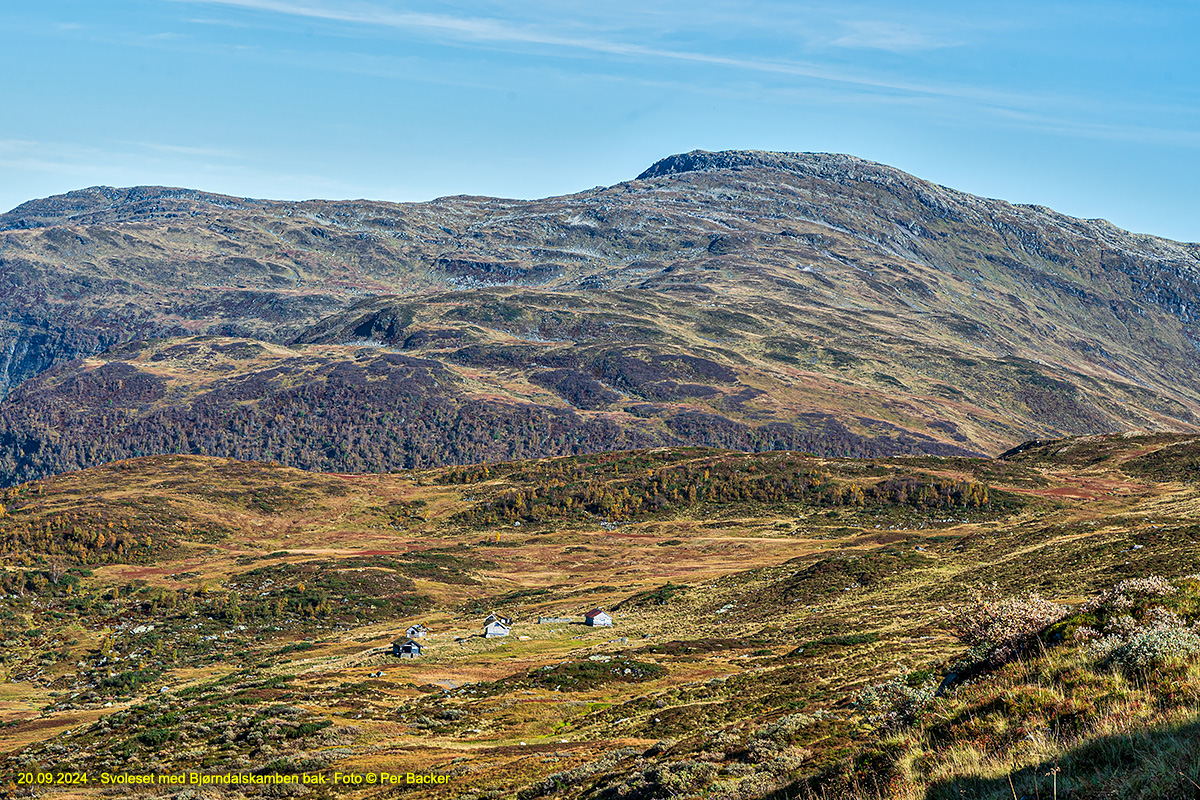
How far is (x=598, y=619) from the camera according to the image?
8300 cm

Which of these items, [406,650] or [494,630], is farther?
[494,630]

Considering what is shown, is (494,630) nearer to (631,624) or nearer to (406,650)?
(406,650)

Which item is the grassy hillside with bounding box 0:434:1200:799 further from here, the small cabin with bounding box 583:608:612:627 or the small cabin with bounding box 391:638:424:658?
the small cabin with bounding box 583:608:612:627

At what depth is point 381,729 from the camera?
1772 inches

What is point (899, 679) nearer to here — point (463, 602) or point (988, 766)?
point (988, 766)

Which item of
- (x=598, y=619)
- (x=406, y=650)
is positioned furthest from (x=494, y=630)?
(x=598, y=619)

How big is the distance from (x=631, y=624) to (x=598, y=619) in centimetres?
326

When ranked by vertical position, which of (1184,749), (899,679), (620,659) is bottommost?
(620,659)

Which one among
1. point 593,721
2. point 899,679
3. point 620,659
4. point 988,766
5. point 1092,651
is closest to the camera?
point 988,766

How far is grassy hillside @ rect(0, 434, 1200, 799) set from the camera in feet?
49.1

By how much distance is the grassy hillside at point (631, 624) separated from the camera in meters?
15.0

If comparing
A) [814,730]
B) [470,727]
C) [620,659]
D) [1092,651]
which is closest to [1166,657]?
[1092,651]

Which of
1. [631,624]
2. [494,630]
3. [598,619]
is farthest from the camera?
[598,619]

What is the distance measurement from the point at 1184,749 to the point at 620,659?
5133 cm
